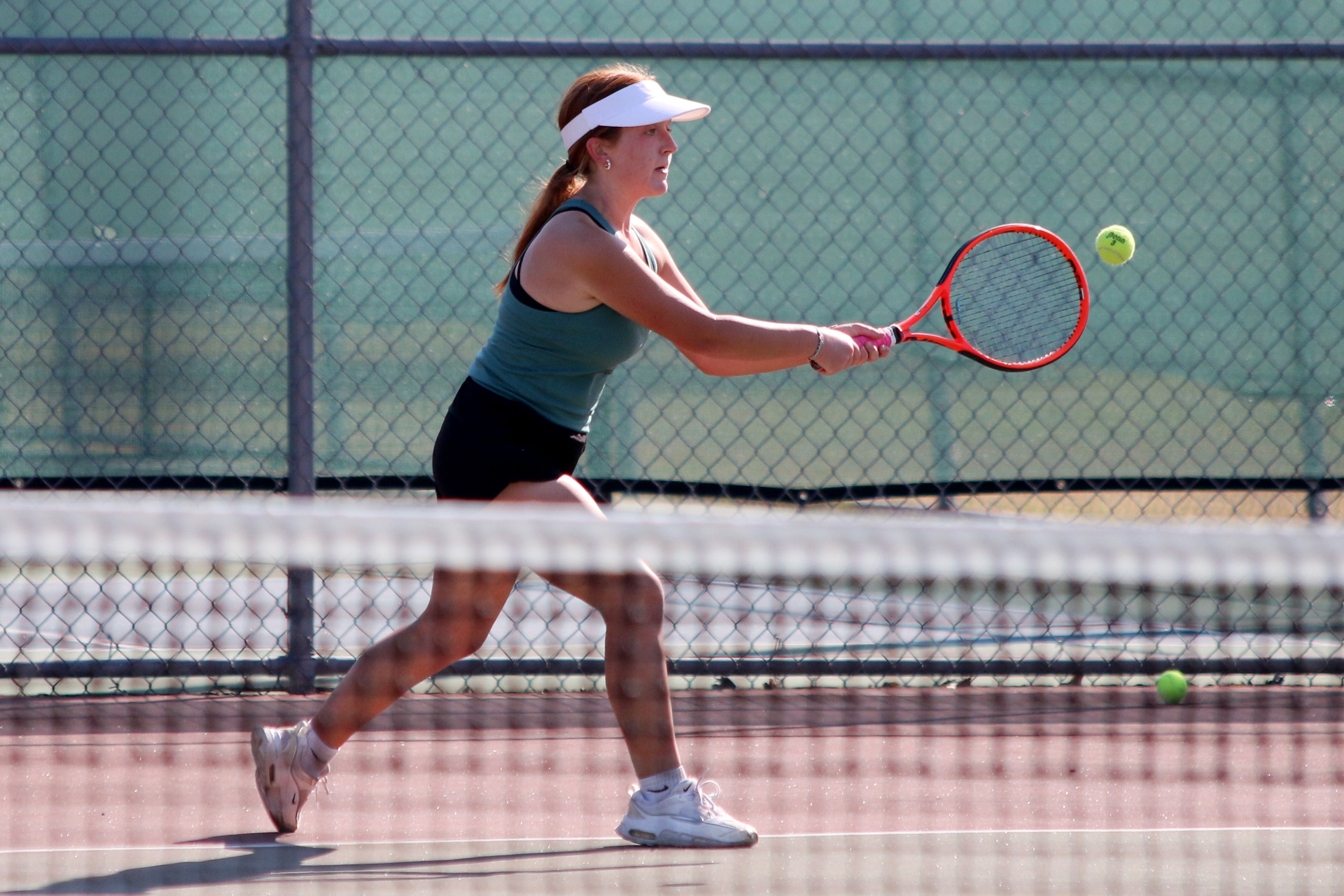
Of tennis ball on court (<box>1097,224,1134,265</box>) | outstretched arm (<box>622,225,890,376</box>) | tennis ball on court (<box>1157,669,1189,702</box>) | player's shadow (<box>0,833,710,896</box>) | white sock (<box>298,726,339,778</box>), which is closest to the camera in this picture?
player's shadow (<box>0,833,710,896</box>)

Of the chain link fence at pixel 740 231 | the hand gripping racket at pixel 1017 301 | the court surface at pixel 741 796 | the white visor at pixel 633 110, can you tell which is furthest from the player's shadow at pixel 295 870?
the chain link fence at pixel 740 231

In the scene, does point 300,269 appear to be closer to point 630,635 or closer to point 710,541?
point 630,635

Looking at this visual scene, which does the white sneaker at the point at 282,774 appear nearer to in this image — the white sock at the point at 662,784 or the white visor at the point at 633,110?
the white sock at the point at 662,784

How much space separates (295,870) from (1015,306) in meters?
1.88

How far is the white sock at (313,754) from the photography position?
261 centimetres

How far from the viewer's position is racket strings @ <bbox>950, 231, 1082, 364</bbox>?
3248 mm

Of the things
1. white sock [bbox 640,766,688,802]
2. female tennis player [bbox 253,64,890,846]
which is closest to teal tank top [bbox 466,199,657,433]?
female tennis player [bbox 253,64,890,846]

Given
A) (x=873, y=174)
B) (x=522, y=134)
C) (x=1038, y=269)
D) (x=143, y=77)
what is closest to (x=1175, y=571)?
(x=1038, y=269)

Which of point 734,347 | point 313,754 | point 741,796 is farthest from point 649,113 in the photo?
point 741,796

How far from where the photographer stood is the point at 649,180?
257 cm

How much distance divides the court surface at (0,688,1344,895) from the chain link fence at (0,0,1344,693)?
647mm

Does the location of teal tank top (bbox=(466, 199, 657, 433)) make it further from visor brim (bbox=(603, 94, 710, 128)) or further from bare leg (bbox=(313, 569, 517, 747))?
bare leg (bbox=(313, 569, 517, 747))

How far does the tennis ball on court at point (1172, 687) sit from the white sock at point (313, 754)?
2.32 meters

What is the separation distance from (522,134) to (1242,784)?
2.51 metres
